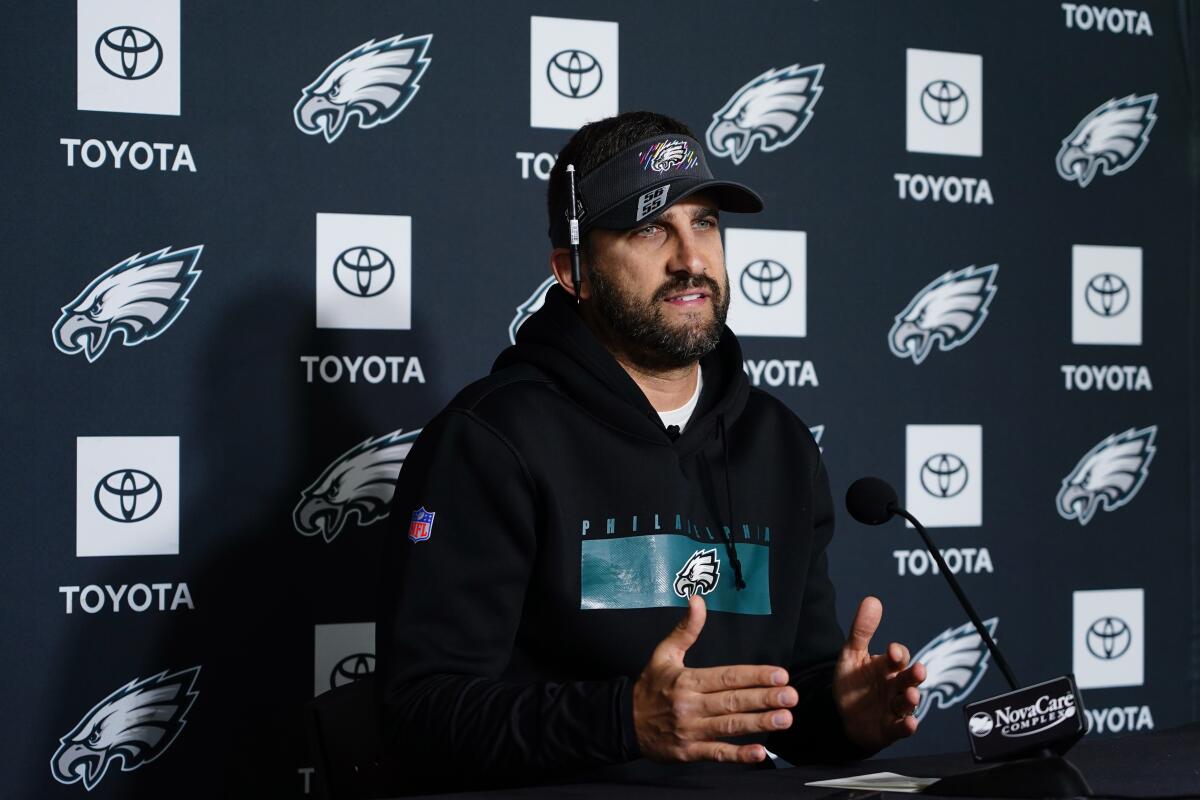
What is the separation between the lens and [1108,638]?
8.71ft

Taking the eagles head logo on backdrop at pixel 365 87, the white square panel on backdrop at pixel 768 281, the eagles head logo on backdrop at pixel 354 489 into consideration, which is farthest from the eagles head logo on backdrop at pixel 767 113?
the eagles head logo on backdrop at pixel 354 489

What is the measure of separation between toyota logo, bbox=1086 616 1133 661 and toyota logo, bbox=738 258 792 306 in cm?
102

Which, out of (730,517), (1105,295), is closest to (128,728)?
(730,517)

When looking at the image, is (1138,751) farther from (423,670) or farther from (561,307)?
(561,307)

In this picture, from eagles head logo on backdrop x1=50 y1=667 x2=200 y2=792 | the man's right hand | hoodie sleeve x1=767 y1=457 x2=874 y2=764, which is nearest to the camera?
the man's right hand

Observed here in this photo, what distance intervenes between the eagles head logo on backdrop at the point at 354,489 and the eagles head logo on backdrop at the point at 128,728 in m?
0.31

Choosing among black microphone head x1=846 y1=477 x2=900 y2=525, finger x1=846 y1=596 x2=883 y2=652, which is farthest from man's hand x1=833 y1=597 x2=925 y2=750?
black microphone head x1=846 y1=477 x2=900 y2=525

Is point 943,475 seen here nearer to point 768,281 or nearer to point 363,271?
point 768,281

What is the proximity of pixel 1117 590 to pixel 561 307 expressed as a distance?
64.4 inches

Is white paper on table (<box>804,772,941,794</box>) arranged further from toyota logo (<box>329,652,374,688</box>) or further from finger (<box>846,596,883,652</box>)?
toyota logo (<box>329,652,374,688</box>)

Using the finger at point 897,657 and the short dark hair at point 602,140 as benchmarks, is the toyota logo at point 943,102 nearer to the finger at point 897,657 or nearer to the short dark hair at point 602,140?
the short dark hair at point 602,140

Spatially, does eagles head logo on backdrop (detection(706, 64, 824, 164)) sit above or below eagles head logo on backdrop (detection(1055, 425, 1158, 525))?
above

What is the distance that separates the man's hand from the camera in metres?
1.33

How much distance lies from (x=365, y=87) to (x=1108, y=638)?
6.33ft
